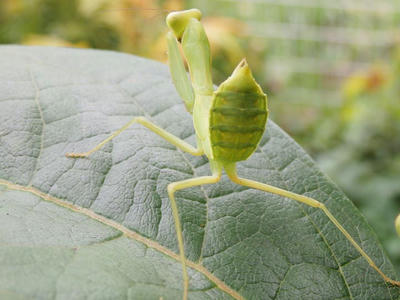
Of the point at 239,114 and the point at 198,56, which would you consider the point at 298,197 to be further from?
the point at 198,56

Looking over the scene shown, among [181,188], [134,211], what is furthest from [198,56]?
[134,211]

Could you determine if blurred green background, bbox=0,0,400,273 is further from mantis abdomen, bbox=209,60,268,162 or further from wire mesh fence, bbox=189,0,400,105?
mantis abdomen, bbox=209,60,268,162

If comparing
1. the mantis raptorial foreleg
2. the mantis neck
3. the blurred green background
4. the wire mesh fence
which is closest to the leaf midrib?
the mantis raptorial foreleg

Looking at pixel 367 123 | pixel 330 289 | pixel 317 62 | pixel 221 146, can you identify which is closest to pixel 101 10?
pixel 367 123

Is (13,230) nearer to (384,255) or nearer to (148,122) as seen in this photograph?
(148,122)

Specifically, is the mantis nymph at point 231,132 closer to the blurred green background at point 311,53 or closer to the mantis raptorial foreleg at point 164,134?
the mantis raptorial foreleg at point 164,134

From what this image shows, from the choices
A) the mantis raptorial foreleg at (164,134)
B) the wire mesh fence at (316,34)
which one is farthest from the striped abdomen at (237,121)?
the wire mesh fence at (316,34)

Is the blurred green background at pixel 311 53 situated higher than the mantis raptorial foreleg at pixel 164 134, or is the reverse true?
the mantis raptorial foreleg at pixel 164 134
